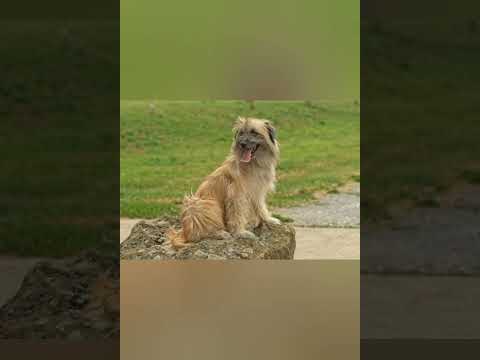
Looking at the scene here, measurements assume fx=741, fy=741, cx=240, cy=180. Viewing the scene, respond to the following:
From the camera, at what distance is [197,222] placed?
6.13 m

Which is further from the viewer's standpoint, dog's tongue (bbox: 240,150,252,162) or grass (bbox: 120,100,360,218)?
grass (bbox: 120,100,360,218)

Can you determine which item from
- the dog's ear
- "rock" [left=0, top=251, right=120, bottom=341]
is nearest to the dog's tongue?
the dog's ear

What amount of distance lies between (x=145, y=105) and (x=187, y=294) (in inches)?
362

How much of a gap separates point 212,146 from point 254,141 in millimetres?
6302

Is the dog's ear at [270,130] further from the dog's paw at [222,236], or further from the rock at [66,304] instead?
the rock at [66,304]

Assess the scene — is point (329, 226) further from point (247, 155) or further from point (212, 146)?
point (212, 146)

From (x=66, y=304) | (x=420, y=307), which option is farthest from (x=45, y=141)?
(x=420, y=307)

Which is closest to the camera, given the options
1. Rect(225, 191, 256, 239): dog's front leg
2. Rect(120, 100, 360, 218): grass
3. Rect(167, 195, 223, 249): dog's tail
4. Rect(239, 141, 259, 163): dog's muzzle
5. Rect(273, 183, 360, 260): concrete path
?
Rect(167, 195, 223, 249): dog's tail

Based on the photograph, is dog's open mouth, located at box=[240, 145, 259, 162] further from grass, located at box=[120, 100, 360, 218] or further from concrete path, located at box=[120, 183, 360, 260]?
grass, located at box=[120, 100, 360, 218]

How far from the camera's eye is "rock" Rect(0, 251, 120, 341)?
12.3 feet

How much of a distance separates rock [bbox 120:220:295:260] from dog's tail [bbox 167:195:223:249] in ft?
0.22

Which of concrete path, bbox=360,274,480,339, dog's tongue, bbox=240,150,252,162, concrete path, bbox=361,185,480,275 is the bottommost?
concrete path, bbox=360,274,480,339

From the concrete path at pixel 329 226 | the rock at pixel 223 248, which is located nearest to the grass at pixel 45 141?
the rock at pixel 223 248

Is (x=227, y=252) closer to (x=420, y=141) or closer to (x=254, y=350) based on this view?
(x=254, y=350)
